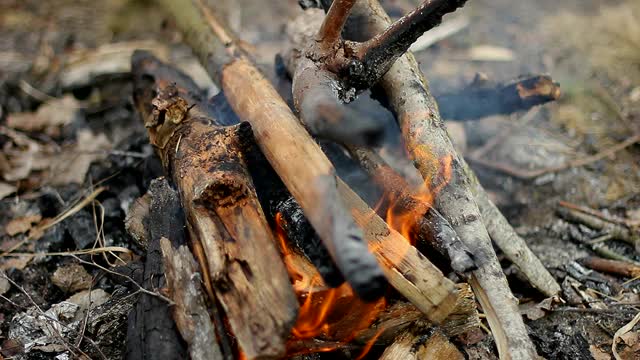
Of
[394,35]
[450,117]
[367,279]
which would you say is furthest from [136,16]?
[367,279]

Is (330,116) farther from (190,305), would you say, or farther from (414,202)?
(190,305)

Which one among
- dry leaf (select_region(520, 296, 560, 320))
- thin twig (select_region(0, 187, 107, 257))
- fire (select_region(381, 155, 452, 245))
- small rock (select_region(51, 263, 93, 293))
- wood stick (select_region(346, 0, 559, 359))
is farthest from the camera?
thin twig (select_region(0, 187, 107, 257))

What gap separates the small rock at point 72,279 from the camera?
282 centimetres

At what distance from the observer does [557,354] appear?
8.07ft

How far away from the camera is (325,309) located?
212 centimetres

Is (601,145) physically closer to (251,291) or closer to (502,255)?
(502,255)

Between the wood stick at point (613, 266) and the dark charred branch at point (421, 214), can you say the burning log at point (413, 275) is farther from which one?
the wood stick at point (613, 266)

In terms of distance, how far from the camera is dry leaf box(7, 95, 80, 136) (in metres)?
4.32

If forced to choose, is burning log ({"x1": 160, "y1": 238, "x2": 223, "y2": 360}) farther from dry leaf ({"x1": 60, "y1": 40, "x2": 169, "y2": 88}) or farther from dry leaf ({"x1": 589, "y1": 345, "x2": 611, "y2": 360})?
dry leaf ({"x1": 60, "y1": 40, "x2": 169, "y2": 88})

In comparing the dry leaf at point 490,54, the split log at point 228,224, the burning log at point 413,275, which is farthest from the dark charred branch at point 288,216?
the dry leaf at point 490,54

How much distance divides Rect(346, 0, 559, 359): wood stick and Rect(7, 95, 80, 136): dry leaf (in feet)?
9.12

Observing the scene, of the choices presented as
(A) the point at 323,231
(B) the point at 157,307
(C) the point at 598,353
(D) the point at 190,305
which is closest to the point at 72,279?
(B) the point at 157,307

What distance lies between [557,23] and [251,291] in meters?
5.45

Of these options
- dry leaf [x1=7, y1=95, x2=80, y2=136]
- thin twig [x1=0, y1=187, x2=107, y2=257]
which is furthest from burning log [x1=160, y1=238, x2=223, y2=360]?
dry leaf [x1=7, y1=95, x2=80, y2=136]
